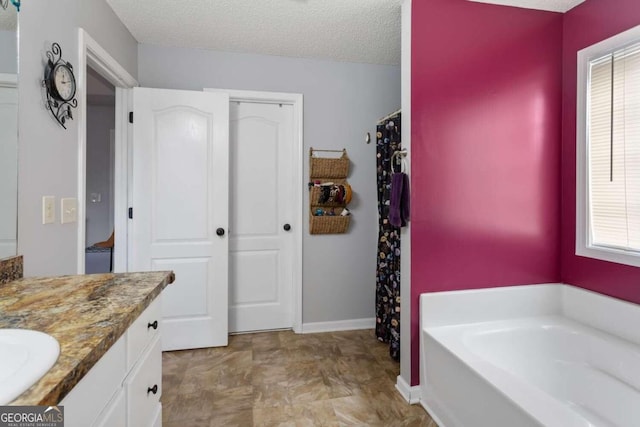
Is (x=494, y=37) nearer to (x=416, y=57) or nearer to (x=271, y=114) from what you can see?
(x=416, y=57)

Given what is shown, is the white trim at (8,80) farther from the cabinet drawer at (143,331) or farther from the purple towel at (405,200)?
the purple towel at (405,200)

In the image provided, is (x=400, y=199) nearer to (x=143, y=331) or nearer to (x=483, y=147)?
(x=483, y=147)

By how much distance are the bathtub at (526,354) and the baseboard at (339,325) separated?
111 cm

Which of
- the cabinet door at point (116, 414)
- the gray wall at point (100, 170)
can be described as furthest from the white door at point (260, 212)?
the gray wall at point (100, 170)

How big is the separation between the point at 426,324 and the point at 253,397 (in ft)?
3.76

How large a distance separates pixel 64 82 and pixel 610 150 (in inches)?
117

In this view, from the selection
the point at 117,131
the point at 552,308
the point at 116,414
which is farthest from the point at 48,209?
the point at 552,308

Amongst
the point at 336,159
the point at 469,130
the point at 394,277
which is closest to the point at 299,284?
the point at 394,277

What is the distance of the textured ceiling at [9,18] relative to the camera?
119cm

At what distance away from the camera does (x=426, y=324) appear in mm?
1906

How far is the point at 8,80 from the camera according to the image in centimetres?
122

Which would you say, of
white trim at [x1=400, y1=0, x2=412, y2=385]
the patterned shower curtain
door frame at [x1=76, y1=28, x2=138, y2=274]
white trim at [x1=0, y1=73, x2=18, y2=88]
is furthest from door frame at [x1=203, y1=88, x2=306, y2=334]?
white trim at [x1=0, y1=73, x2=18, y2=88]

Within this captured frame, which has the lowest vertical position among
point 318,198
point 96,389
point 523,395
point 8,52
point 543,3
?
point 523,395

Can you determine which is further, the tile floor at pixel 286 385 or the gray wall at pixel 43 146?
the tile floor at pixel 286 385
